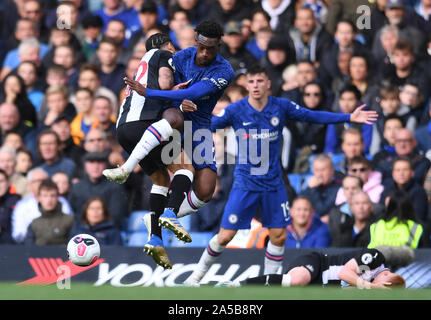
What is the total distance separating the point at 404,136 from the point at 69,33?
5722mm

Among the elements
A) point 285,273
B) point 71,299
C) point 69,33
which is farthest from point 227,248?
point 69,33

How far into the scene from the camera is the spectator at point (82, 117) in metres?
14.0

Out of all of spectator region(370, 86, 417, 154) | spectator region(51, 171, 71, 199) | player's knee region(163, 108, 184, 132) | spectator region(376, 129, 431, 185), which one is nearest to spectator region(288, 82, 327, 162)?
spectator region(370, 86, 417, 154)

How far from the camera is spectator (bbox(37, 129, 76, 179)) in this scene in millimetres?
13641

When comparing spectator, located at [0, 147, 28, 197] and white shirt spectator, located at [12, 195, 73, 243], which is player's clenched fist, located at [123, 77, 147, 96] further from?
spectator, located at [0, 147, 28, 197]

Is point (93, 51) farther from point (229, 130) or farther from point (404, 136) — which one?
point (404, 136)

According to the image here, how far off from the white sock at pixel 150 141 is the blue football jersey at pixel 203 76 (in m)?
0.51

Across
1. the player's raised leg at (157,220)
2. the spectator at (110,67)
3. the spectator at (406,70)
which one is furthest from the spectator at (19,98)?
the spectator at (406,70)

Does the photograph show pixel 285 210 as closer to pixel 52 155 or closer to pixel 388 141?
pixel 388 141

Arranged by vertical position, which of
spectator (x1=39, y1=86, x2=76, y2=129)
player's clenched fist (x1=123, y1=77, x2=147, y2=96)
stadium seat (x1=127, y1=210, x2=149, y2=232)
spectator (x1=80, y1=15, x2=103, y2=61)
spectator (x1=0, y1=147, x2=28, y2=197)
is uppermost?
spectator (x1=80, y1=15, x2=103, y2=61)

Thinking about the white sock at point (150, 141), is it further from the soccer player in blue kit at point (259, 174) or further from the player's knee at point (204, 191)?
the soccer player in blue kit at point (259, 174)

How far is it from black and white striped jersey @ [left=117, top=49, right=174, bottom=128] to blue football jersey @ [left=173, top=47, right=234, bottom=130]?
171 millimetres

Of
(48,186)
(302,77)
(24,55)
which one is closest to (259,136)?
(302,77)

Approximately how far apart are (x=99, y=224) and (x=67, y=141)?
6.15 ft
